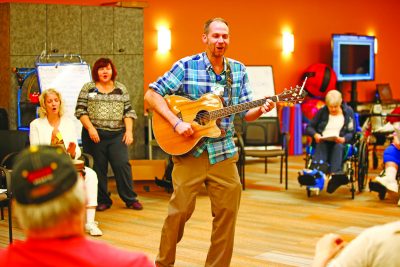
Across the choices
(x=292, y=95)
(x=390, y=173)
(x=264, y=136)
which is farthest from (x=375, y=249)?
(x=264, y=136)

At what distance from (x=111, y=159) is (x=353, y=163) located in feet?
8.79

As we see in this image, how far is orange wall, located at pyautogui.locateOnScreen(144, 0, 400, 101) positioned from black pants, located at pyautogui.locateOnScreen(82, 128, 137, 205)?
2.98 meters

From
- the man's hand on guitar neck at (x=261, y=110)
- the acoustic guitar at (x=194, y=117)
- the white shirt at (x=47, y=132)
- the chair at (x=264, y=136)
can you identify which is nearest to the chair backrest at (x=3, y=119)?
the white shirt at (x=47, y=132)

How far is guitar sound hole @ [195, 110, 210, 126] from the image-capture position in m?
4.21

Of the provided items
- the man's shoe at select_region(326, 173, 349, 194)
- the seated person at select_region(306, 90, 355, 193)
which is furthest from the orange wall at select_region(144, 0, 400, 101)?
the man's shoe at select_region(326, 173, 349, 194)

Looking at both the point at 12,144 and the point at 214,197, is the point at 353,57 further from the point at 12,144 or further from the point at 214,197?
the point at 214,197

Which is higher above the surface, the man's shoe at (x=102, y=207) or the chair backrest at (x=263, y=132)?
the chair backrest at (x=263, y=132)

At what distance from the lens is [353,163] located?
7973 millimetres

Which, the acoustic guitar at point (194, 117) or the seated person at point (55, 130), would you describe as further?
the seated person at point (55, 130)

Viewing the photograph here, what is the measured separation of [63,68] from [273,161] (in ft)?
13.5

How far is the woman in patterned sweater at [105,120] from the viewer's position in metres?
6.70

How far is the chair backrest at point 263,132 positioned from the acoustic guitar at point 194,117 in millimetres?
4581

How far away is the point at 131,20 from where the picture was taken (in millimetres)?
8508

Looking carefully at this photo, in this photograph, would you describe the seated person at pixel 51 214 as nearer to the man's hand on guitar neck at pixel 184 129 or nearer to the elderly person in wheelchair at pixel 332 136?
the man's hand on guitar neck at pixel 184 129
